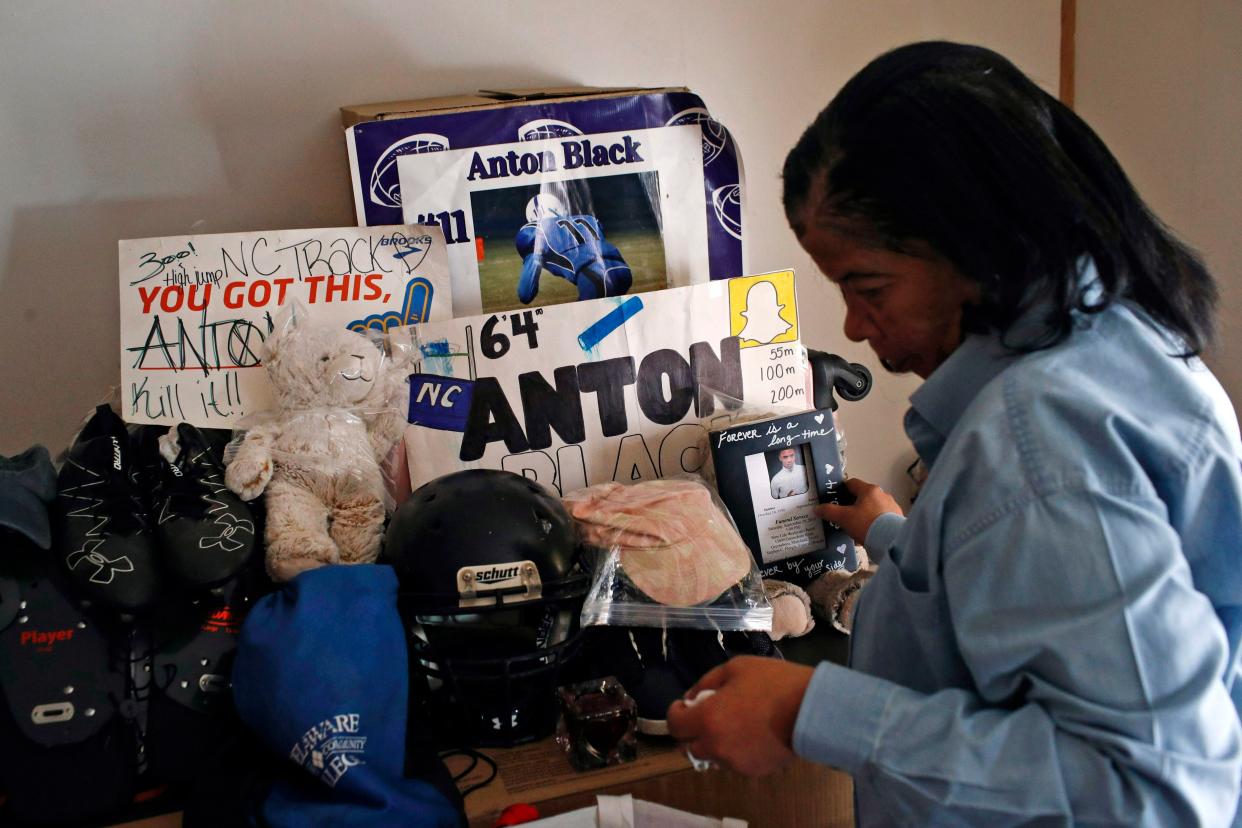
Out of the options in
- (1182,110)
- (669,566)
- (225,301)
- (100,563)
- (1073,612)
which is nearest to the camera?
(1073,612)

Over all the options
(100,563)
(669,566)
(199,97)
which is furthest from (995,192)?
(199,97)

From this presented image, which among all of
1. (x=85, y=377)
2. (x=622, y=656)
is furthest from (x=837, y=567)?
(x=85, y=377)

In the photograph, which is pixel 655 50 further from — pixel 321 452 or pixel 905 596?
pixel 905 596

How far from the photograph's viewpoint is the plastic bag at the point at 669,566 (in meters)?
0.99

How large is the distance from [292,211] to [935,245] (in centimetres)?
98

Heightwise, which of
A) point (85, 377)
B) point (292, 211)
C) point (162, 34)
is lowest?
point (85, 377)

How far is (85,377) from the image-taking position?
125cm

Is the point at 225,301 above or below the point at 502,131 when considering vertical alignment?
below

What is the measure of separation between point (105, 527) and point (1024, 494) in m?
0.84

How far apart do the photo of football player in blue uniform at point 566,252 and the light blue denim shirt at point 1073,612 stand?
749 millimetres

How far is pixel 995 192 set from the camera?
554mm

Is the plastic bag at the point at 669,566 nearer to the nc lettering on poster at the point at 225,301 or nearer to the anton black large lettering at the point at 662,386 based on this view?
the anton black large lettering at the point at 662,386

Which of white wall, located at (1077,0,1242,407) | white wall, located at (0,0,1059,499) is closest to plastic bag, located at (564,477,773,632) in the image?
white wall, located at (0,0,1059,499)

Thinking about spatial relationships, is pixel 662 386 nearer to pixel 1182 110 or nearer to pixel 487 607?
pixel 487 607
